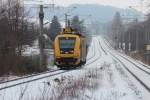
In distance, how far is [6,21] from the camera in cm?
4478

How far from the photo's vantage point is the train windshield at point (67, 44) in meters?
45.4

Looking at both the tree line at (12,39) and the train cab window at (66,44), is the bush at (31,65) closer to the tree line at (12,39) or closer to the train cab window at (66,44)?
the tree line at (12,39)

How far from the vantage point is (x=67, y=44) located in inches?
1796

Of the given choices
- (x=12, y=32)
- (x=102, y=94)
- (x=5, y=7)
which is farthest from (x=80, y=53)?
(x=102, y=94)

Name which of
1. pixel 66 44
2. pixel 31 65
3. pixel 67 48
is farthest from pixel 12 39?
pixel 67 48

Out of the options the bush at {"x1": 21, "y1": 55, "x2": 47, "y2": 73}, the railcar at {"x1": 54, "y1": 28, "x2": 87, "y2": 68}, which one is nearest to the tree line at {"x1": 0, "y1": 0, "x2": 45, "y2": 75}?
the bush at {"x1": 21, "y1": 55, "x2": 47, "y2": 73}

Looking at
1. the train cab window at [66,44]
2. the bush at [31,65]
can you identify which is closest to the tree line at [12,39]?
the bush at [31,65]

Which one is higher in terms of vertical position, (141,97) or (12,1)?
(12,1)

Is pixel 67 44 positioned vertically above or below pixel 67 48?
above

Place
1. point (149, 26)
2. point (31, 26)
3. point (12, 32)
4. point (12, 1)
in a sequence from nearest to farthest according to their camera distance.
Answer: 1. point (12, 32)
2. point (12, 1)
3. point (31, 26)
4. point (149, 26)

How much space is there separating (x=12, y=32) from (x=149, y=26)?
54853 mm

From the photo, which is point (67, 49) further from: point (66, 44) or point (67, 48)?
point (66, 44)

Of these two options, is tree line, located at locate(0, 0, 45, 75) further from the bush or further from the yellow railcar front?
the yellow railcar front

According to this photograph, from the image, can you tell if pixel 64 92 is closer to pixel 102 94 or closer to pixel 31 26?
pixel 102 94
